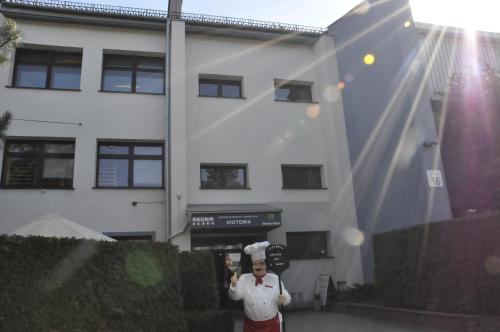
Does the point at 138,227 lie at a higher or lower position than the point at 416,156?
lower

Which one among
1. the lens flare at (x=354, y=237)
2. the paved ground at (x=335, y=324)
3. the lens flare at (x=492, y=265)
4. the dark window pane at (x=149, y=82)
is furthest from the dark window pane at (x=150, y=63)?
the lens flare at (x=492, y=265)

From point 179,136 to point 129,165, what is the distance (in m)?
1.88

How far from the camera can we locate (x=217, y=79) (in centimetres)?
1558

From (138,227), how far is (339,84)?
9.01m

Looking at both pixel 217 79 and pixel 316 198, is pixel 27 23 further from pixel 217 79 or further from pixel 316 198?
pixel 316 198

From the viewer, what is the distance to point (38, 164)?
42.5 feet

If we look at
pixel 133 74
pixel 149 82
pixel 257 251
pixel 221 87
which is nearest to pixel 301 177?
pixel 221 87

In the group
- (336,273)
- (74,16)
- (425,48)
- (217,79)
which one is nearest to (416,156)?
(425,48)

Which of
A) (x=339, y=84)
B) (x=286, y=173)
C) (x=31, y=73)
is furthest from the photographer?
(x=339, y=84)

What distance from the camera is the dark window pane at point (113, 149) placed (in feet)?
44.8

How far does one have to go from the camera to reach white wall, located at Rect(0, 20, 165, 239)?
40.9 feet

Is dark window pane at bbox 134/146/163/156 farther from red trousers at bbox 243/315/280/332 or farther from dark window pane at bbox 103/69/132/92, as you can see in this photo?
red trousers at bbox 243/315/280/332

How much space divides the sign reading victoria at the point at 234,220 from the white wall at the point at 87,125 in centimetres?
157

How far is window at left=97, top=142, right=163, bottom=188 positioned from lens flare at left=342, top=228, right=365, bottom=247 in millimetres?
6490
